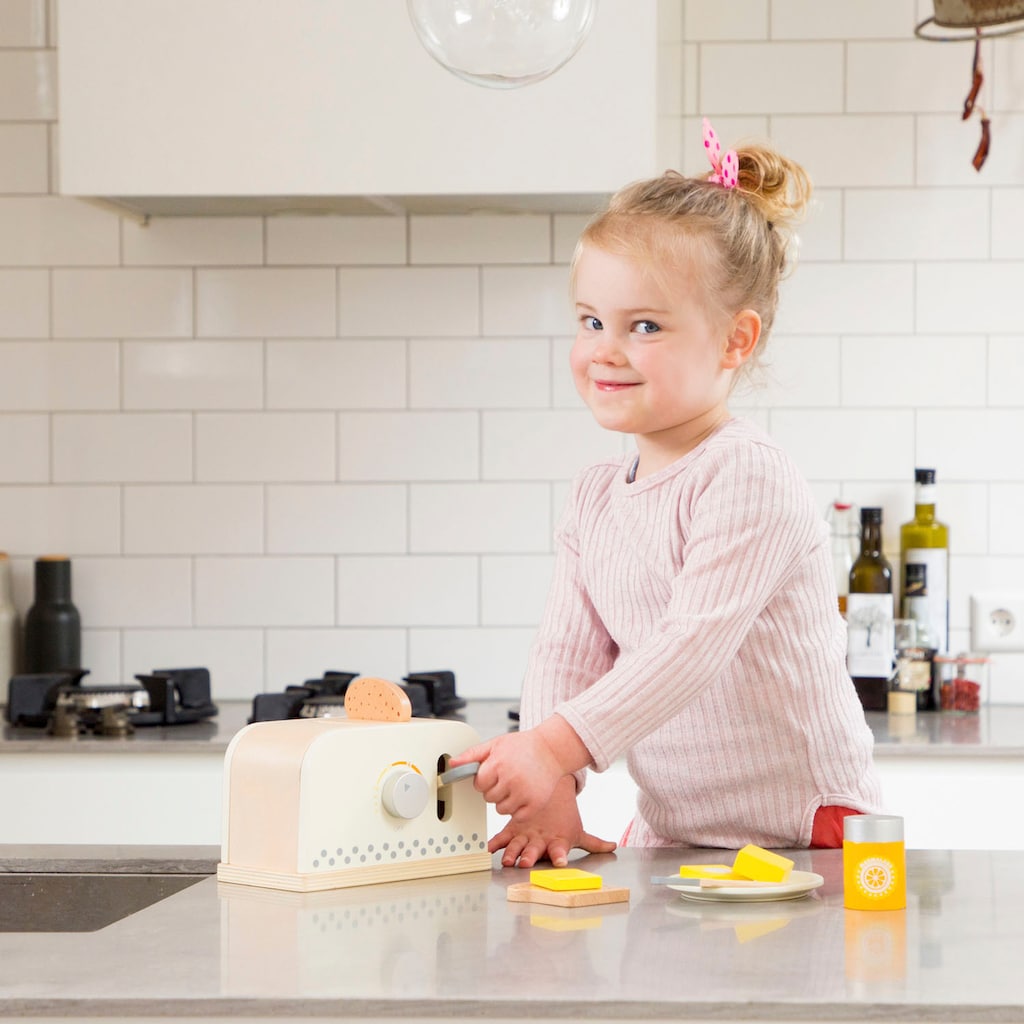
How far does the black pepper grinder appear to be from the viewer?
2.51 m

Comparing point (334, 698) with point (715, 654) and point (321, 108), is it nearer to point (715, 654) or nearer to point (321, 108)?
point (321, 108)

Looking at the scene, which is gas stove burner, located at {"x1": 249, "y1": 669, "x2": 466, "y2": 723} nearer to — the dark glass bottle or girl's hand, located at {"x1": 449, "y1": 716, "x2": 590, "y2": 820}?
the dark glass bottle

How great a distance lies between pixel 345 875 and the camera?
3.60 feet

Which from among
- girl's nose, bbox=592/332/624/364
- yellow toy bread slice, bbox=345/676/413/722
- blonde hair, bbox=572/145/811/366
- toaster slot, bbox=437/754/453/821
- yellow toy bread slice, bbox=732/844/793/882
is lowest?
yellow toy bread slice, bbox=732/844/793/882

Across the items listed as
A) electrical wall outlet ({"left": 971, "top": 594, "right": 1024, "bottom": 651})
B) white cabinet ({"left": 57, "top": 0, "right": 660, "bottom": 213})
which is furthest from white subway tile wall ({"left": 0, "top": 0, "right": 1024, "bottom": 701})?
white cabinet ({"left": 57, "top": 0, "right": 660, "bottom": 213})

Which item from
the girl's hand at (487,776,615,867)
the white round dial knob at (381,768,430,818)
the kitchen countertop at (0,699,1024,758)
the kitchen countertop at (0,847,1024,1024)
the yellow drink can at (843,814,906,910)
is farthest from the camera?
the kitchen countertop at (0,699,1024,758)

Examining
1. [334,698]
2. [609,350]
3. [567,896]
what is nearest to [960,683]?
[334,698]

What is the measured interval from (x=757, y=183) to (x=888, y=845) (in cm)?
66

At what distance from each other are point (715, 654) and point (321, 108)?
4.16 feet

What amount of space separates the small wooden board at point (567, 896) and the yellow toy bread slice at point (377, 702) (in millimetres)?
180

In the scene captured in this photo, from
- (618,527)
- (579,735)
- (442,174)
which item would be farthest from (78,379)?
(579,735)

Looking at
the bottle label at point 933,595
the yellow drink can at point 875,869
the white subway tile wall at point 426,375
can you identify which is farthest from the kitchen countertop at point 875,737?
the yellow drink can at point 875,869

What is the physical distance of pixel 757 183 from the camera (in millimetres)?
1402

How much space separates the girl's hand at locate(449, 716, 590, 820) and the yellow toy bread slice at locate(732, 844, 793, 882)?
0.17 metres
